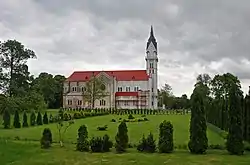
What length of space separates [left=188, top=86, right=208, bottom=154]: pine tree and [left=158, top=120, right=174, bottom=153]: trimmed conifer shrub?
949mm

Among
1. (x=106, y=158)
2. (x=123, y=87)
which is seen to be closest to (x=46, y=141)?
(x=106, y=158)

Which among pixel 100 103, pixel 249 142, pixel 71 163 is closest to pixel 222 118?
pixel 249 142

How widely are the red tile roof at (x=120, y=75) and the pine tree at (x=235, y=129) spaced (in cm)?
8499

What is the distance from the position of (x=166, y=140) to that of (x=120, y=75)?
88.8m

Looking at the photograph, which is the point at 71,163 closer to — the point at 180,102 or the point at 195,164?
the point at 195,164

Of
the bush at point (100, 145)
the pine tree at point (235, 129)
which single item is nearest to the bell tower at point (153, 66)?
the bush at point (100, 145)

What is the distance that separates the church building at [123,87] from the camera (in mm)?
100438

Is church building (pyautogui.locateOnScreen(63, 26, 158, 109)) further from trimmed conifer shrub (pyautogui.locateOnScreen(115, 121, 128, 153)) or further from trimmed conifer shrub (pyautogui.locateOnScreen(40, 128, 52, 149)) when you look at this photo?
trimmed conifer shrub (pyautogui.locateOnScreen(115, 121, 128, 153))

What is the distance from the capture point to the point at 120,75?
350 feet

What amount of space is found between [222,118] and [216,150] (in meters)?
14.9

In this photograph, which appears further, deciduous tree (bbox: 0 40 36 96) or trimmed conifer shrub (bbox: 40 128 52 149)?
deciduous tree (bbox: 0 40 36 96)

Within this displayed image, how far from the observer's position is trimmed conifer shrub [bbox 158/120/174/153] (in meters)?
18.0

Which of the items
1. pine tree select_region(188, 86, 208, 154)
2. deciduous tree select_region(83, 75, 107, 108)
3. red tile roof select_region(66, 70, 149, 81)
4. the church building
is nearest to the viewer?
pine tree select_region(188, 86, 208, 154)

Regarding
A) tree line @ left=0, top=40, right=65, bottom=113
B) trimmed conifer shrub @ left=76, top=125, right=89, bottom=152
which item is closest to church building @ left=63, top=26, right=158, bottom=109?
tree line @ left=0, top=40, right=65, bottom=113
